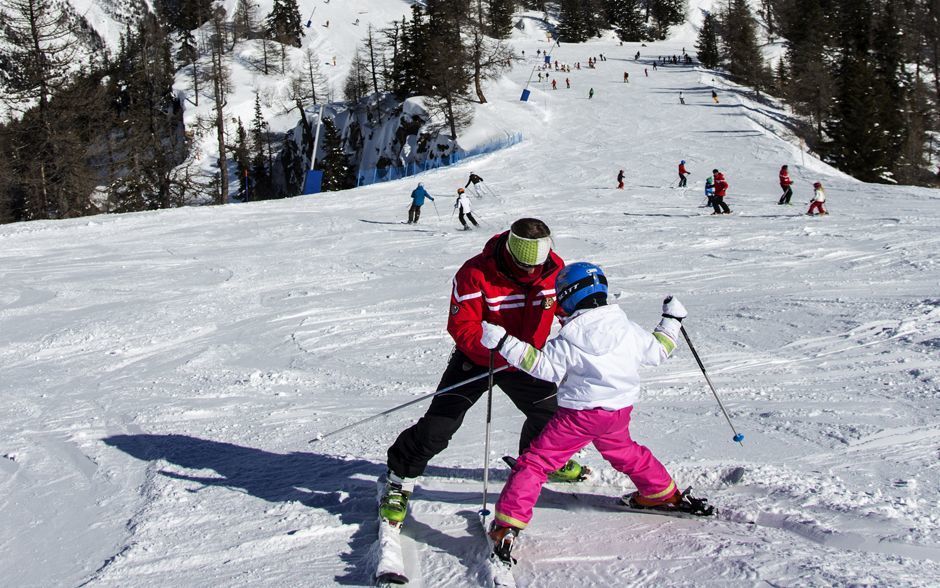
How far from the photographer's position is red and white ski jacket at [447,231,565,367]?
11.5 feet

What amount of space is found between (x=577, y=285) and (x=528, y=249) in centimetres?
30

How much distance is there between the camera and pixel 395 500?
358 centimetres

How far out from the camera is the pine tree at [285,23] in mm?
85125

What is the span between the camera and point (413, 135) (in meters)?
53.5

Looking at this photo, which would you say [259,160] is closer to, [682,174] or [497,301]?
[682,174]

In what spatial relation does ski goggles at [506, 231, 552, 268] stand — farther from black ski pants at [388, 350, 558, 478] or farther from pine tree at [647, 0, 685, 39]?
pine tree at [647, 0, 685, 39]

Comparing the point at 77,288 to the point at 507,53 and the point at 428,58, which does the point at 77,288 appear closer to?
the point at 428,58

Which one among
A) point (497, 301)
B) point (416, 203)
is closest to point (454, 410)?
point (497, 301)

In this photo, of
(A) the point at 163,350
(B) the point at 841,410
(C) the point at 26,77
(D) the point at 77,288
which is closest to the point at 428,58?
(C) the point at 26,77

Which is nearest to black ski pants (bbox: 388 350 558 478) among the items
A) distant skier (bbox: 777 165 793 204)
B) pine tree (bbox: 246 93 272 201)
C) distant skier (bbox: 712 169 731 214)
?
distant skier (bbox: 712 169 731 214)

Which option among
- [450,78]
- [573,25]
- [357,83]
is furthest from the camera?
[573,25]

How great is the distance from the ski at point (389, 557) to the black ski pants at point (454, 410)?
11.7 inches

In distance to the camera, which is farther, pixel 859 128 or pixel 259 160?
pixel 259 160

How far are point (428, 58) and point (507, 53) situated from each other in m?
9.20
